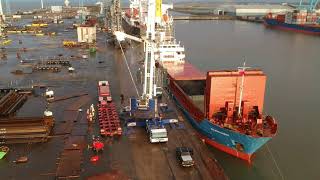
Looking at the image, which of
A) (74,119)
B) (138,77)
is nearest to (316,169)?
(74,119)

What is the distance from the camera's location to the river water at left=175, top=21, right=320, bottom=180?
96.4 feet

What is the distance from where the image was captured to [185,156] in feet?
80.3

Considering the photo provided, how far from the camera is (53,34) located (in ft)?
330

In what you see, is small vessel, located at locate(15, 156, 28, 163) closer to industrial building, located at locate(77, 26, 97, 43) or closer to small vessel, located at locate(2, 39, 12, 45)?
industrial building, located at locate(77, 26, 97, 43)

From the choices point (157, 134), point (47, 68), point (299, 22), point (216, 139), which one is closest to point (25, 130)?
point (157, 134)

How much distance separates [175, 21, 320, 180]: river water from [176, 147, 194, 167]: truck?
527 centimetres

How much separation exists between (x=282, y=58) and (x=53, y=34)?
64.2m

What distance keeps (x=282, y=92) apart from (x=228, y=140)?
76.7 ft

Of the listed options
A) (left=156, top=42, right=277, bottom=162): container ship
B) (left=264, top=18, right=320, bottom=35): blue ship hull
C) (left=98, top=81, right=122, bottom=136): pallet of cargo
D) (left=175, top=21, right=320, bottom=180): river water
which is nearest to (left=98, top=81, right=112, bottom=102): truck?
(left=98, top=81, right=122, bottom=136): pallet of cargo

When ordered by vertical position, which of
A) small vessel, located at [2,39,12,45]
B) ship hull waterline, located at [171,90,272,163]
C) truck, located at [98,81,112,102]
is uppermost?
small vessel, located at [2,39,12,45]

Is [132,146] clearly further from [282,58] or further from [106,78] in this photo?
[282,58]

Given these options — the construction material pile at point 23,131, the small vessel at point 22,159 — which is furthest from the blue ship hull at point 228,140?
the small vessel at point 22,159

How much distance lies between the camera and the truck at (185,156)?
78.4ft

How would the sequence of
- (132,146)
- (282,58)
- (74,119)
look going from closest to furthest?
(132,146) → (74,119) → (282,58)
